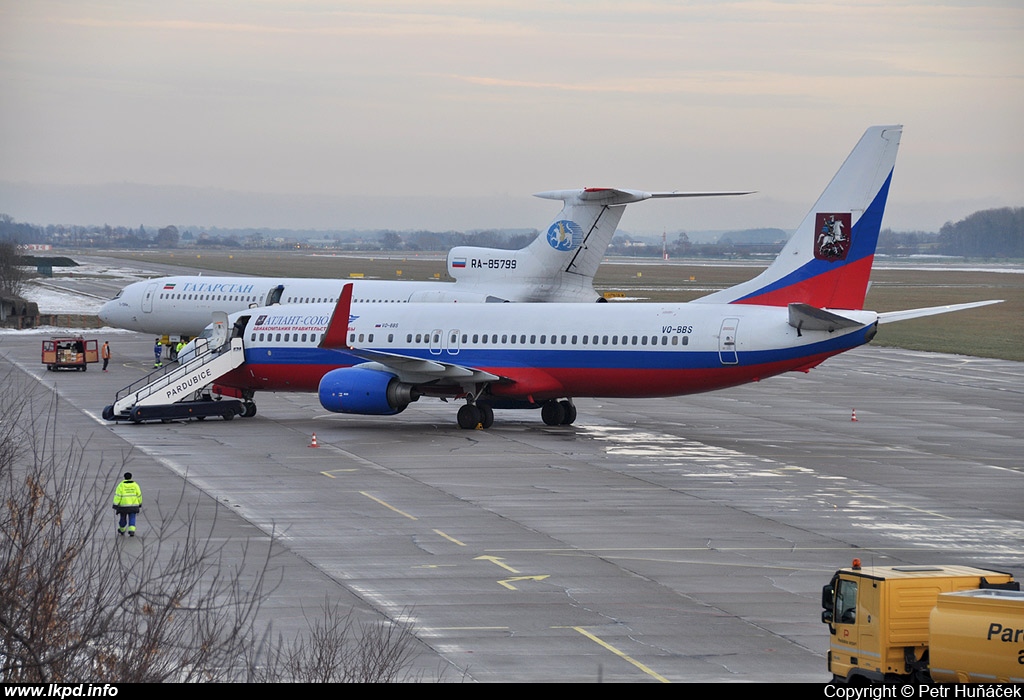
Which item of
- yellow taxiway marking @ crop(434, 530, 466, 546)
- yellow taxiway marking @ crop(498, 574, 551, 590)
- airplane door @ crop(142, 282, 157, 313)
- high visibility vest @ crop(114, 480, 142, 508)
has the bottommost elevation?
yellow taxiway marking @ crop(434, 530, 466, 546)

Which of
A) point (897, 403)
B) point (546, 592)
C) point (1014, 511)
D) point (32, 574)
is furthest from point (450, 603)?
point (897, 403)

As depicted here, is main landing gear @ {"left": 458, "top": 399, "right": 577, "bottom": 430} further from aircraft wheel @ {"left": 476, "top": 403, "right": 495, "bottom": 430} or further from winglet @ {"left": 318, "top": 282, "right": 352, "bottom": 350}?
winglet @ {"left": 318, "top": 282, "right": 352, "bottom": 350}

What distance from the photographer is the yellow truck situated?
45.8ft

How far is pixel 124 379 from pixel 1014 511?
40503mm

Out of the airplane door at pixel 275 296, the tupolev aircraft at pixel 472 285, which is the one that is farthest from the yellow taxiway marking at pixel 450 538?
the airplane door at pixel 275 296

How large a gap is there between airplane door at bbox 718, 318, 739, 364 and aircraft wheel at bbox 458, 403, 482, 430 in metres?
8.04

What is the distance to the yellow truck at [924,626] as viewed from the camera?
45.8 feet

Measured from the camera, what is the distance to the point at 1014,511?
29594mm

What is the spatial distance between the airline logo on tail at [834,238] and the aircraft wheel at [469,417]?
451 inches

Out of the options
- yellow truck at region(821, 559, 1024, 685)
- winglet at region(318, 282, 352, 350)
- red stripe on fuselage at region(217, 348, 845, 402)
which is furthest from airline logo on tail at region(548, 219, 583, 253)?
yellow truck at region(821, 559, 1024, 685)

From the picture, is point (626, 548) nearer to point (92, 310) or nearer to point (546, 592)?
point (546, 592)

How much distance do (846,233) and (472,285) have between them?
27459mm

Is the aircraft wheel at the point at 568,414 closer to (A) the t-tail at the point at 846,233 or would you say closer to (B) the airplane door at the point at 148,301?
(A) the t-tail at the point at 846,233

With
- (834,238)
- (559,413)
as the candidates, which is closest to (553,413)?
(559,413)
